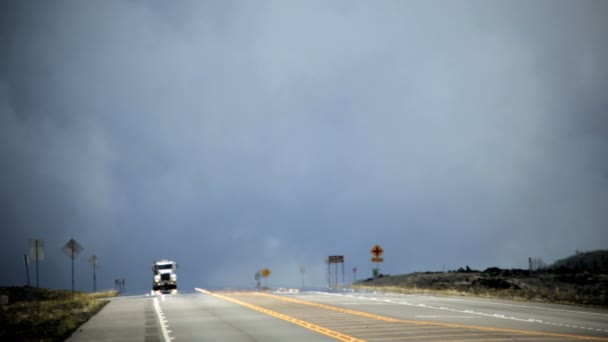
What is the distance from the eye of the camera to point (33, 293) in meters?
61.2

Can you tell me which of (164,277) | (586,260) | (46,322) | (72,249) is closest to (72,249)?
(72,249)

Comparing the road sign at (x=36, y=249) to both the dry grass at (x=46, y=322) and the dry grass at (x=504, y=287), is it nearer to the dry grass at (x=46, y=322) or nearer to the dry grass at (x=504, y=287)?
the dry grass at (x=46, y=322)

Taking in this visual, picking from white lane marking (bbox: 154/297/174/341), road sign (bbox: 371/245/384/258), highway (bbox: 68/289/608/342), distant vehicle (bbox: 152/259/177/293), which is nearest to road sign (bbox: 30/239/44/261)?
highway (bbox: 68/289/608/342)

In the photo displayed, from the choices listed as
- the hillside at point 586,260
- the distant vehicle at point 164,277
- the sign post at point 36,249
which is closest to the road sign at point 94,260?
the distant vehicle at point 164,277

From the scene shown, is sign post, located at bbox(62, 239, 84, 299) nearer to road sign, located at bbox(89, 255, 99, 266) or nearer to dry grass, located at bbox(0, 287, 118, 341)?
dry grass, located at bbox(0, 287, 118, 341)

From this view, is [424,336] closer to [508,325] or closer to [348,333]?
[348,333]

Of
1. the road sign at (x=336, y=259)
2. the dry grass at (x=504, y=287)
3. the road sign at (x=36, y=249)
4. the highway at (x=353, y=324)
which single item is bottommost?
the dry grass at (x=504, y=287)

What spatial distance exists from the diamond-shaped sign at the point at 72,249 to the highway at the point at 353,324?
9574mm

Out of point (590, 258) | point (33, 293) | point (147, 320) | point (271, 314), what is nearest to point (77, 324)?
point (147, 320)

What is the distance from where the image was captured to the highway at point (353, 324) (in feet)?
70.0

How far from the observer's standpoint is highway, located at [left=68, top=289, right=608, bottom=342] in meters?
21.3

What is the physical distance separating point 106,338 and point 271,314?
10553 millimetres

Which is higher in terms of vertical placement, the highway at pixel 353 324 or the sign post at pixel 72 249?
the sign post at pixel 72 249

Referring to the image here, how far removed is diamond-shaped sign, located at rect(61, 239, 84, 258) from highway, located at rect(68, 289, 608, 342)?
9.57 metres
